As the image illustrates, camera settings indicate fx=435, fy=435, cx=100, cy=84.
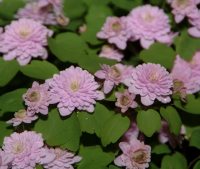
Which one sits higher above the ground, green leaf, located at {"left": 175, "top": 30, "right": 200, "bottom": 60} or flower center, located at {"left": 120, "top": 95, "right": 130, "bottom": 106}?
green leaf, located at {"left": 175, "top": 30, "right": 200, "bottom": 60}

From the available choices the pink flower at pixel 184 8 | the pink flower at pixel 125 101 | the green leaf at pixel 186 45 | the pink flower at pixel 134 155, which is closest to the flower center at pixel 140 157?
the pink flower at pixel 134 155

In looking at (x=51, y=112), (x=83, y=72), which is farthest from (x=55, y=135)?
(x=83, y=72)

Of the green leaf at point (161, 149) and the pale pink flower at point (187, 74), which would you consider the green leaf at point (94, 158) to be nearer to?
the green leaf at point (161, 149)

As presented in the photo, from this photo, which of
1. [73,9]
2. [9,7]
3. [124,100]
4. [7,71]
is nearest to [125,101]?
[124,100]

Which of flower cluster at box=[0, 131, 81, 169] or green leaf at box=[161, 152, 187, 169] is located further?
green leaf at box=[161, 152, 187, 169]

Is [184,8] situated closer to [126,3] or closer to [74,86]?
[126,3]

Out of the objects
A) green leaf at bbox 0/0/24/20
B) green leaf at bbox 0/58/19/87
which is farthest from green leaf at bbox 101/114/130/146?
green leaf at bbox 0/0/24/20

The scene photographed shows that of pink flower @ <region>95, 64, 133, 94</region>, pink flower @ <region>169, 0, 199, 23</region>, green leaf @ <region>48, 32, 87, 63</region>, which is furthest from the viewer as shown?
pink flower @ <region>169, 0, 199, 23</region>

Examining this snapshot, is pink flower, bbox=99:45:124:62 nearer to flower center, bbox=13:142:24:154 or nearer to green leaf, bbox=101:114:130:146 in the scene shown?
green leaf, bbox=101:114:130:146
